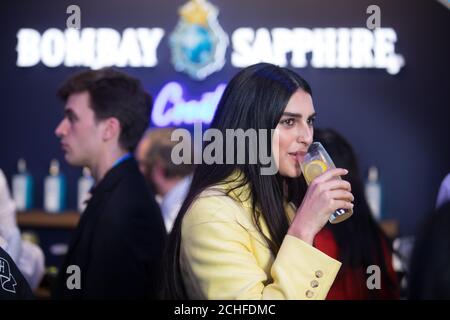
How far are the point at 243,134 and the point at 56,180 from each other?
298cm

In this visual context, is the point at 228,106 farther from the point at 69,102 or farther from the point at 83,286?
the point at 69,102

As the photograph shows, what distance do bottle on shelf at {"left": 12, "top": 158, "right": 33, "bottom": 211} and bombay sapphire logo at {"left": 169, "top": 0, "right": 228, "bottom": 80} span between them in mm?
1166

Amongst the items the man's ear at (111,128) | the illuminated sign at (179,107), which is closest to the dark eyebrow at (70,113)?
the man's ear at (111,128)

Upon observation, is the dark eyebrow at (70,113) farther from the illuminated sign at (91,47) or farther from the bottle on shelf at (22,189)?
the bottle on shelf at (22,189)

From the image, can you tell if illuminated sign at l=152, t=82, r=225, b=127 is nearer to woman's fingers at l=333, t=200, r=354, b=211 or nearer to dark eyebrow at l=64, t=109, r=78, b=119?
dark eyebrow at l=64, t=109, r=78, b=119

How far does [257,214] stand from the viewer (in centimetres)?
156

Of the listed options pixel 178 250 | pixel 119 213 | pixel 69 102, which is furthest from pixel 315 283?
pixel 69 102

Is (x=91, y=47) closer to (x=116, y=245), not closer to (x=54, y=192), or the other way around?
(x=54, y=192)

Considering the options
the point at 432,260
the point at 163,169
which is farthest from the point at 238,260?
the point at 163,169

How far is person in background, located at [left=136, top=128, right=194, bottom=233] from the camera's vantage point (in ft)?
11.1

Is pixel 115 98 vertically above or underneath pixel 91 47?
underneath

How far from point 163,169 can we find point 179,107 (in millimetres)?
682

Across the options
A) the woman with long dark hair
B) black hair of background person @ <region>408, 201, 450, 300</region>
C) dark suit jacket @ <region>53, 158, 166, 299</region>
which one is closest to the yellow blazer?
the woman with long dark hair

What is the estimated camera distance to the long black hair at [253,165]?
153 centimetres
